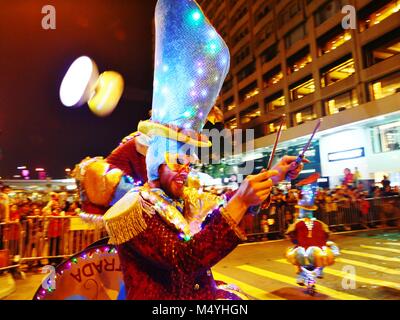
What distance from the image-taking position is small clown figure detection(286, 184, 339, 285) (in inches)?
219

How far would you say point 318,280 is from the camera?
6.41 metres

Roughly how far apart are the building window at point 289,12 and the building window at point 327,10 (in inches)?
113

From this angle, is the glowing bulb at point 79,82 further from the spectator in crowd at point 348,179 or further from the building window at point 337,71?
the building window at point 337,71

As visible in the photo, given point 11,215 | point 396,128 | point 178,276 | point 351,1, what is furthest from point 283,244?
point 351,1

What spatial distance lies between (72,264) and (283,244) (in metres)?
9.00

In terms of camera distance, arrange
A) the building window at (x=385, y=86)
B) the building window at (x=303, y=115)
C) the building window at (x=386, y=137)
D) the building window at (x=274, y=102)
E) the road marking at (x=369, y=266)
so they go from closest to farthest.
Answer: the road marking at (x=369, y=266) < the building window at (x=386, y=137) < the building window at (x=385, y=86) < the building window at (x=303, y=115) < the building window at (x=274, y=102)

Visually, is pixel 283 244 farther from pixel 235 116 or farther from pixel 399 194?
pixel 235 116

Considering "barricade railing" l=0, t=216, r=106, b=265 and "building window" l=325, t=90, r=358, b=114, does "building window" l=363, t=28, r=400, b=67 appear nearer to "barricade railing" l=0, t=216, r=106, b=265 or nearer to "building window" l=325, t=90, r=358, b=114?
"building window" l=325, t=90, r=358, b=114

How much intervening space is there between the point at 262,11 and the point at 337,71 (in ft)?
50.1

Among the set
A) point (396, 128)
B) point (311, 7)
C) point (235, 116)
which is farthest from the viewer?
point (235, 116)

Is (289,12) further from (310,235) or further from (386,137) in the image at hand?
(310,235)

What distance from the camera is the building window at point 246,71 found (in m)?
38.8

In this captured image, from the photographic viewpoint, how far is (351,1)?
22500 millimetres

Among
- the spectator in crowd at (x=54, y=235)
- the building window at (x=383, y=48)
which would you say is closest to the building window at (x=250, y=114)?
the building window at (x=383, y=48)
